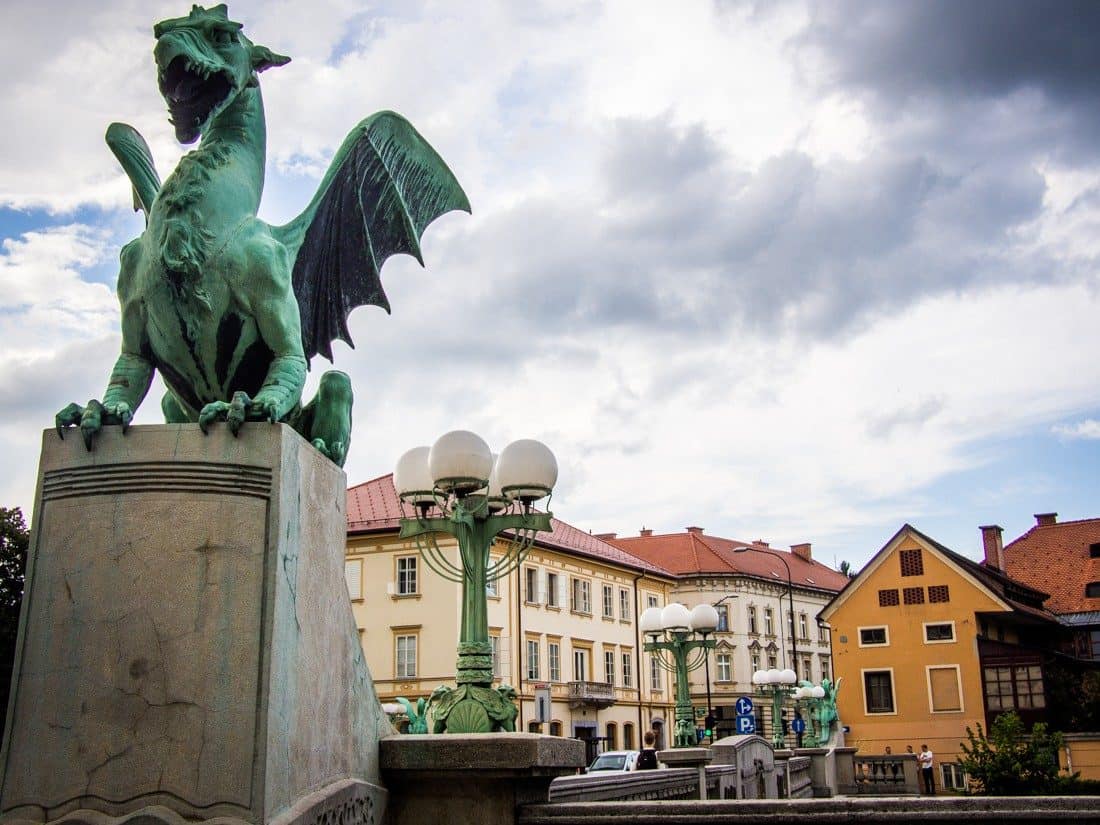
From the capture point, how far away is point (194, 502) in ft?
11.7

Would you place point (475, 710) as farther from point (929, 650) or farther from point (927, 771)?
point (929, 650)

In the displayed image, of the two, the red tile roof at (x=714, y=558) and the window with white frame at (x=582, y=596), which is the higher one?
the red tile roof at (x=714, y=558)

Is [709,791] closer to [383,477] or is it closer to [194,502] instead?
[194,502]

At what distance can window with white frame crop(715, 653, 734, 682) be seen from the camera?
6059 centimetres

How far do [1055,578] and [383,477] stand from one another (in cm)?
3289

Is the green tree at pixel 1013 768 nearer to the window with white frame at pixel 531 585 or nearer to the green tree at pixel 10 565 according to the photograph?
the green tree at pixel 10 565

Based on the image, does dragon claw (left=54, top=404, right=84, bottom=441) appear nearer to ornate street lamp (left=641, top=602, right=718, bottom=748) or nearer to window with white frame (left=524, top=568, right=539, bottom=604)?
ornate street lamp (left=641, top=602, right=718, bottom=748)

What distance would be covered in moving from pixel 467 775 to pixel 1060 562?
2238 inches

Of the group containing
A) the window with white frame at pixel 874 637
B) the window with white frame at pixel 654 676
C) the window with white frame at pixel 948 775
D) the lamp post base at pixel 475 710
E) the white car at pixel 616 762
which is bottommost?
the window with white frame at pixel 948 775

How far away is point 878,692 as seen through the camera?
47.3m

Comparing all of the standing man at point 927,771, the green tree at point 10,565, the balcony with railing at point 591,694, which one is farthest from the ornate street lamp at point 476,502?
the balcony with railing at point 591,694

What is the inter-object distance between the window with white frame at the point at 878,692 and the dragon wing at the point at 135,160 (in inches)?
1831

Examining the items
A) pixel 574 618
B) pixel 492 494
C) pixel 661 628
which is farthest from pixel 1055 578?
pixel 492 494

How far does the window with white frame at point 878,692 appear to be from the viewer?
154 feet
